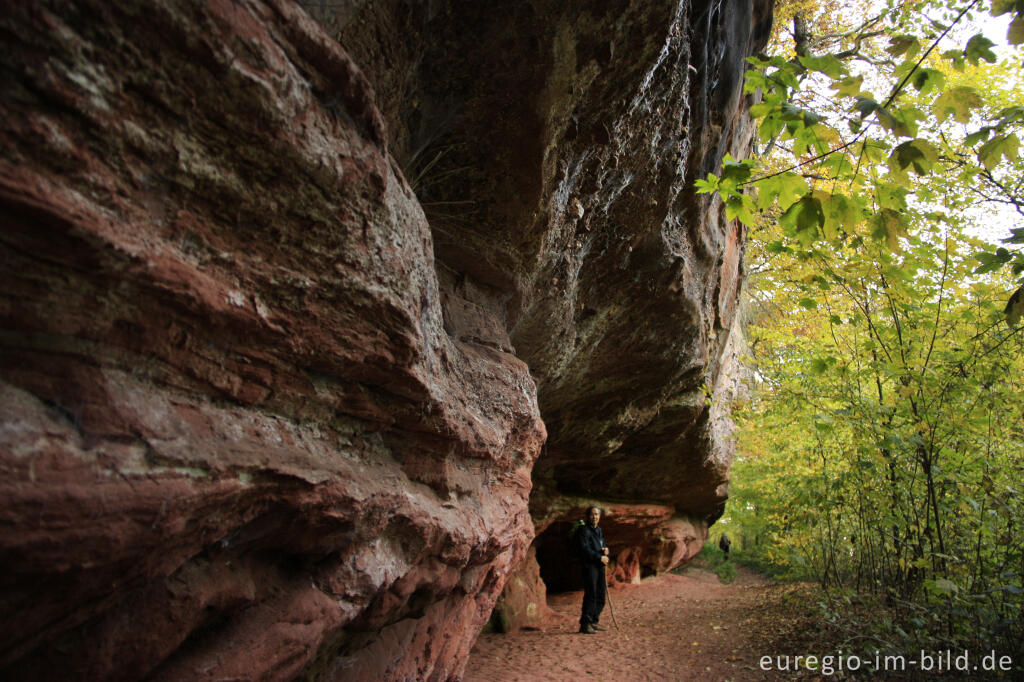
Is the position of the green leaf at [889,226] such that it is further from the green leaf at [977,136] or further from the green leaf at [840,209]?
the green leaf at [977,136]

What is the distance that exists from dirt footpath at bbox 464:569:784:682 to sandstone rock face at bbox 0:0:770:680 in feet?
6.61

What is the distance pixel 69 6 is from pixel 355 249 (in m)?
1.27

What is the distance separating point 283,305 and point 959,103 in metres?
3.07

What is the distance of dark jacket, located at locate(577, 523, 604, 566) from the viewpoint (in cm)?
809

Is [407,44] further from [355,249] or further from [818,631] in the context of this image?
[818,631]

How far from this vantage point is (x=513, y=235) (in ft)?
15.8

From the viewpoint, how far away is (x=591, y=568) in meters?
8.02

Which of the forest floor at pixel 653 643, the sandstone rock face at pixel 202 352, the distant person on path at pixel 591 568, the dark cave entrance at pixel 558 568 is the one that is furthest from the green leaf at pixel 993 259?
the dark cave entrance at pixel 558 568

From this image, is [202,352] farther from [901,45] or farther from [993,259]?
[993,259]

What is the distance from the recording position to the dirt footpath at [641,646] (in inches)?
233

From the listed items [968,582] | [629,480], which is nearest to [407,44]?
[968,582]

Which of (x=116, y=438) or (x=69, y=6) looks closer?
(x=69, y=6)

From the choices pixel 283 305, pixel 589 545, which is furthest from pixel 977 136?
pixel 589 545

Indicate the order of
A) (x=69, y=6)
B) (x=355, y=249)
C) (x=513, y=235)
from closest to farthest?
(x=69, y=6) < (x=355, y=249) < (x=513, y=235)
